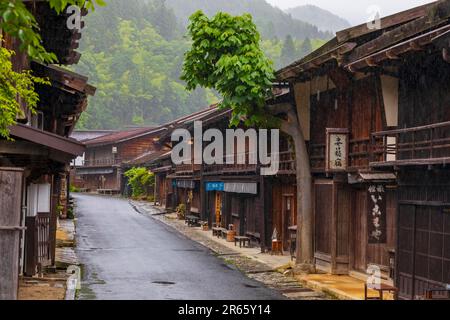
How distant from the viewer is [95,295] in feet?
60.7

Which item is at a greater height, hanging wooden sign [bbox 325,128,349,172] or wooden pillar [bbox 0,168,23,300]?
hanging wooden sign [bbox 325,128,349,172]

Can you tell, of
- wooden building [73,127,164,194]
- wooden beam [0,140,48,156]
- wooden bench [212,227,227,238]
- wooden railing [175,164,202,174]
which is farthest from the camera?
wooden building [73,127,164,194]

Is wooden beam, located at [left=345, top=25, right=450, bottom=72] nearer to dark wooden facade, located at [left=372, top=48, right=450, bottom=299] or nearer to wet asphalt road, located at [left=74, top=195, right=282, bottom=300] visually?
dark wooden facade, located at [left=372, top=48, right=450, bottom=299]

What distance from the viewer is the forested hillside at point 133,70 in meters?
131

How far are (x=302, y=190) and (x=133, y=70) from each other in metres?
119

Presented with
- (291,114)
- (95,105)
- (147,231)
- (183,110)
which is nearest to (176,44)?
(183,110)

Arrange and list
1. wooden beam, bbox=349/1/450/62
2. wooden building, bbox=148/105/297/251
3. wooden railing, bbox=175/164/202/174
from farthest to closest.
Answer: wooden railing, bbox=175/164/202/174 < wooden building, bbox=148/105/297/251 < wooden beam, bbox=349/1/450/62

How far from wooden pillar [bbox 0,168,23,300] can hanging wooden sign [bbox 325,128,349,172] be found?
45.8 feet

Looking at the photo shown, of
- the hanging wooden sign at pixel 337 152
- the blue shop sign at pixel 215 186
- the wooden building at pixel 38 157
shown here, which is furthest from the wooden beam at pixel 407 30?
the blue shop sign at pixel 215 186

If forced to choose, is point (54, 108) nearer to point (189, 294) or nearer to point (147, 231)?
point (189, 294)

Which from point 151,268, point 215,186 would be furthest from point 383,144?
point 215,186

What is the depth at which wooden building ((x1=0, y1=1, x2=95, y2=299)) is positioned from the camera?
11.2 meters

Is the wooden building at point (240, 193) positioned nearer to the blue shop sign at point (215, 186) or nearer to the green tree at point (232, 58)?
the blue shop sign at point (215, 186)

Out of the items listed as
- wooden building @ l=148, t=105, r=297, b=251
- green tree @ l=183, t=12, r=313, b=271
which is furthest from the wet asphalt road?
green tree @ l=183, t=12, r=313, b=271
